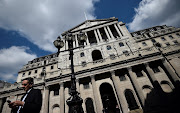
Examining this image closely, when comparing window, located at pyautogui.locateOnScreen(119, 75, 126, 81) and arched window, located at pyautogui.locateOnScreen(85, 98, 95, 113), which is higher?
window, located at pyautogui.locateOnScreen(119, 75, 126, 81)

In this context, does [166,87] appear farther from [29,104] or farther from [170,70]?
[29,104]

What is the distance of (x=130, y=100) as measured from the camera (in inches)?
614

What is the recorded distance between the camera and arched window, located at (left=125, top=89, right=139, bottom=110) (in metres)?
14.6

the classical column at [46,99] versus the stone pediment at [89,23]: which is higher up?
the stone pediment at [89,23]

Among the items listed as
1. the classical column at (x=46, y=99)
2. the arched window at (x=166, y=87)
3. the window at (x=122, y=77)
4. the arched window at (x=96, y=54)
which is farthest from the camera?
the arched window at (x=96, y=54)

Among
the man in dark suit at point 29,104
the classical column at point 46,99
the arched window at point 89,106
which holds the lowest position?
the man in dark suit at point 29,104

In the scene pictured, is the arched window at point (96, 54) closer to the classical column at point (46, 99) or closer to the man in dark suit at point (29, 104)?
the classical column at point (46, 99)

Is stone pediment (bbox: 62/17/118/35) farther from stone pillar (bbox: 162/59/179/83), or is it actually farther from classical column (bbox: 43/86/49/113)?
classical column (bbox: 43/86/49/113)

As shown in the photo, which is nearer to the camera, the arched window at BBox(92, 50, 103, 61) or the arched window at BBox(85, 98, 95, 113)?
the arched window at BBox(85, 98, 95, 113)

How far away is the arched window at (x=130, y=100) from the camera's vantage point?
14.6 m

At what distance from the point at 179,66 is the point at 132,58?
8985 millimetres

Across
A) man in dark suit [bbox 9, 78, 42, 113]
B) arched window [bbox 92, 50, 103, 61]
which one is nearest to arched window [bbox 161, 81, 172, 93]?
arched window [bbox 92, 50, 103, 61]

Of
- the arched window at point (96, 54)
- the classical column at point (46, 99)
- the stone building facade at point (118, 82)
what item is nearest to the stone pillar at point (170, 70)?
the stone building facade at point (118, 82)

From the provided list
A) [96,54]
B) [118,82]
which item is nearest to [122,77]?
[118,82]
